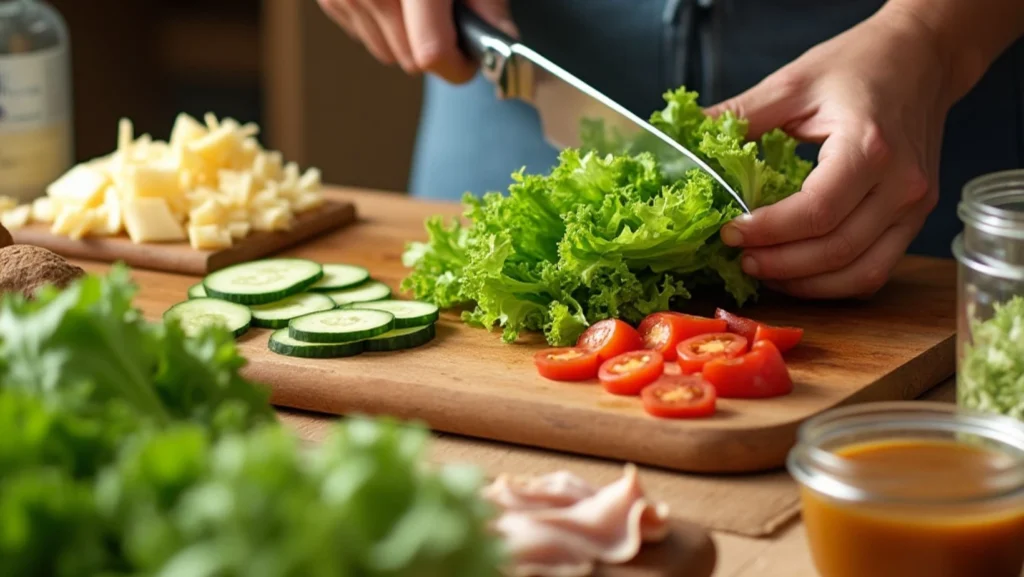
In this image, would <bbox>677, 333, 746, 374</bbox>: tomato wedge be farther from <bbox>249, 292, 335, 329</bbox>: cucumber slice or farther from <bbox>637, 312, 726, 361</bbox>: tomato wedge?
<bbox>249, 292, 335, 329</bbox>: cucumber slice

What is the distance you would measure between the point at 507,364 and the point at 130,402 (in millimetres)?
1043

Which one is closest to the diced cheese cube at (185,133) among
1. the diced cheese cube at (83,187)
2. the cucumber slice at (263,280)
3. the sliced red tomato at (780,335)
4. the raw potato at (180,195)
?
the raw potato at (180,195)

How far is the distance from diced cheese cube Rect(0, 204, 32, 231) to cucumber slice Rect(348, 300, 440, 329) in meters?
1.15

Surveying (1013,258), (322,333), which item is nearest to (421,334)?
(322,333)

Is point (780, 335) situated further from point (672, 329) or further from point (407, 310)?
point (407, 310)

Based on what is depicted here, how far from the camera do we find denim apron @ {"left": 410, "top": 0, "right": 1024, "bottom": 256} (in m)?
3.46

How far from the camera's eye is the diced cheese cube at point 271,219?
3.41m

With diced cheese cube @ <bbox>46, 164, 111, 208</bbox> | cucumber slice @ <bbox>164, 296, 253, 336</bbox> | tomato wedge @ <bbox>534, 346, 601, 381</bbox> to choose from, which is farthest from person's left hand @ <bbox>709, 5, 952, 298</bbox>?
diced cheese cube @ <bbox>46, 164, 111, 208</bbox>

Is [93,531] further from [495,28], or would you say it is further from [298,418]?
[495,28]

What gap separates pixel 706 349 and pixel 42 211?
1909 millimetres

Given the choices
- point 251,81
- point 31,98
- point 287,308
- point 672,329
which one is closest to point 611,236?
point 672,329

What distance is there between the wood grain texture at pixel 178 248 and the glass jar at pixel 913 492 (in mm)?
1822

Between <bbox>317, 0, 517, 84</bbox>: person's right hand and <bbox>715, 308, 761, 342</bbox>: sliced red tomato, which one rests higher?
<bbox>317, 0, 517, 84</bbox>: person's right hand

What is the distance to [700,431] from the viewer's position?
2160 mm
